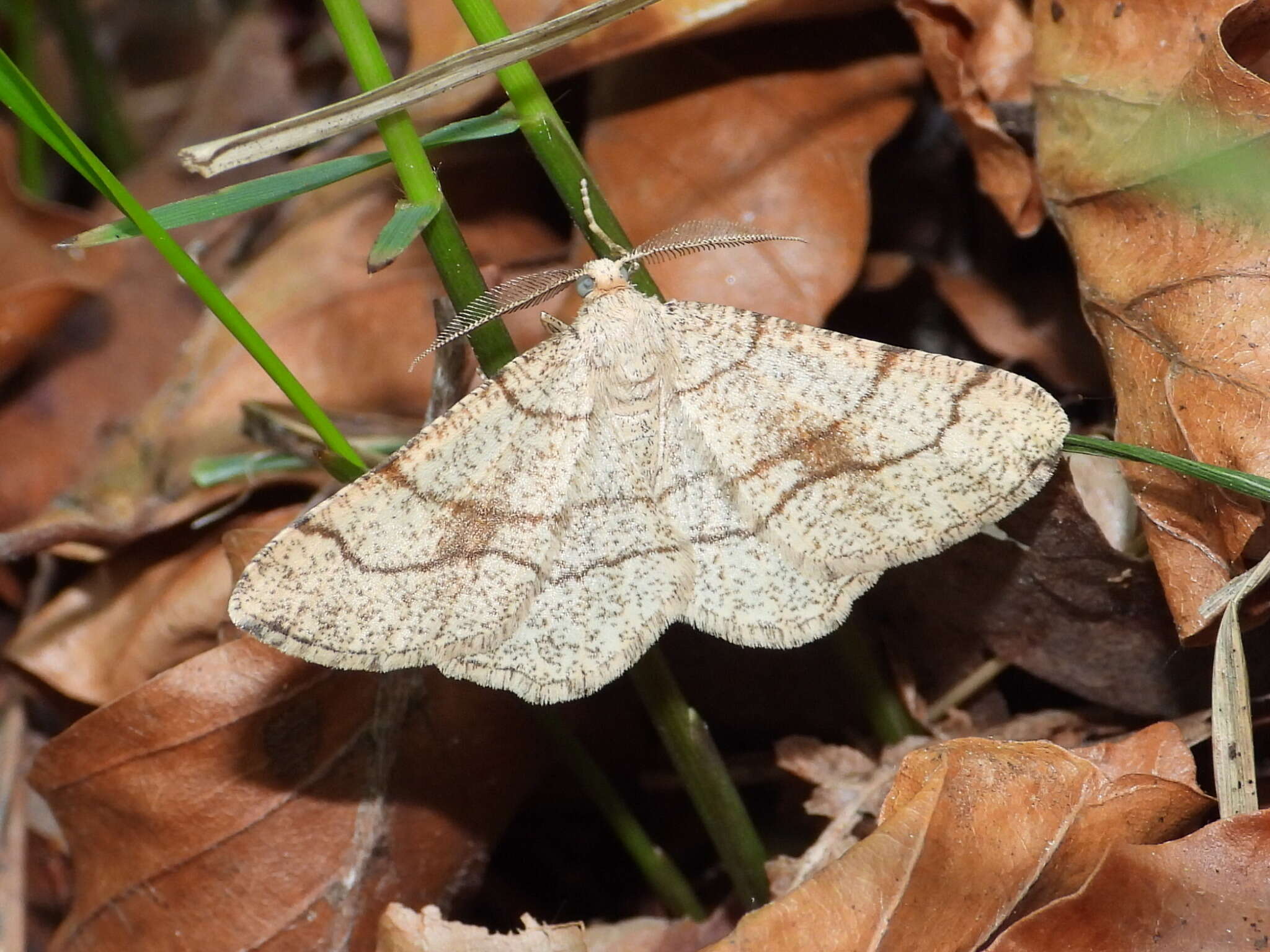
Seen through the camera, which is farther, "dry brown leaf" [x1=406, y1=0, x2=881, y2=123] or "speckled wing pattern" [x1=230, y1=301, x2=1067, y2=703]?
"dry brown leaf" [x1=406, y1=0, x2=881, y2=123]

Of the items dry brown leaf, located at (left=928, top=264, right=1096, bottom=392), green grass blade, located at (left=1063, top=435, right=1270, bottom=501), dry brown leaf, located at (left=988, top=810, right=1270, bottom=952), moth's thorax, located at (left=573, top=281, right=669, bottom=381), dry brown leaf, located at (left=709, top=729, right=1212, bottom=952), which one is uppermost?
moth's thorax, located at (left=573, top=281, right=669, bottom=381)

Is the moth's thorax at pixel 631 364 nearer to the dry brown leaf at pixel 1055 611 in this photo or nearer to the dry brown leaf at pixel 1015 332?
the dry brown leaf at pixel 1055 611

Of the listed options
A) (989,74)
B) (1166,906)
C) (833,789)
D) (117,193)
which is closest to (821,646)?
(833,789)

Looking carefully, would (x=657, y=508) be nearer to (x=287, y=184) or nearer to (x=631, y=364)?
(x=631, y=364)

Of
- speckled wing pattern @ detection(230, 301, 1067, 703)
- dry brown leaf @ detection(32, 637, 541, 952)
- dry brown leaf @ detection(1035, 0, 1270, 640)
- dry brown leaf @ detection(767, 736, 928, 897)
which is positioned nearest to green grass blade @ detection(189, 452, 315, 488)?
dry brown leaf @ detection(32, 637, 541, 952)

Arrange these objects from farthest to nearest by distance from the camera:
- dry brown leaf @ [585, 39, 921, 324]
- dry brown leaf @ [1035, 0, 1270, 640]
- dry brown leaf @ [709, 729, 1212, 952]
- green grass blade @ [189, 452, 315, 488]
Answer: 1. green grass blade @ [189, 452, 315, 488]
2. dry brown leaf @ [585, 39, 921, 324]
3. dry brown leaf @ [1035, 0, 1270, 640]
4. dry brown leaf @ [709, 729, 1212, 952]

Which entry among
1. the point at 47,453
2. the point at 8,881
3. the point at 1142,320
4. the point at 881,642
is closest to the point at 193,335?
the point at 47,453

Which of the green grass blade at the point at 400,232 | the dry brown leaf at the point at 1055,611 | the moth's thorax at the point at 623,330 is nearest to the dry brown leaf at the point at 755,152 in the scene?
the moth's thorax at the point at 623,330

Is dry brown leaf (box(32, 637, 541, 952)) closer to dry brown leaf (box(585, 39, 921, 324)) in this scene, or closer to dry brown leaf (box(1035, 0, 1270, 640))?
dry brown leaf (box(585, 39, 921, 324))
